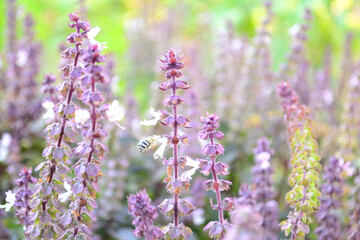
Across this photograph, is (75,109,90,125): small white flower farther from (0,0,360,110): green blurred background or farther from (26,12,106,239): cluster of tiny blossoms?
(0,0,360,110): green blurred background

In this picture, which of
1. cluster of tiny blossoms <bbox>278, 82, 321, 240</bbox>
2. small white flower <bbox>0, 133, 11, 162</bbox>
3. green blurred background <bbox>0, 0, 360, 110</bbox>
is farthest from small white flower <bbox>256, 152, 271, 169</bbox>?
green blurred background <bbox>0, 0, 360, 110</bbox>

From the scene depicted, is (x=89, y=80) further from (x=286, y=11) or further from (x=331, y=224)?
(x=286, y=11)

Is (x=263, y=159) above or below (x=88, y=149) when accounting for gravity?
above

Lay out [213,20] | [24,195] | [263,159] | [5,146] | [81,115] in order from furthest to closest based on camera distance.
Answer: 1. [213,20]
2. [5,146]
3. [263,159]
4. [24,195]
5. [81,115]

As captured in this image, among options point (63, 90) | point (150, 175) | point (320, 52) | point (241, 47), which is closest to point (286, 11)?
point (320, 52)

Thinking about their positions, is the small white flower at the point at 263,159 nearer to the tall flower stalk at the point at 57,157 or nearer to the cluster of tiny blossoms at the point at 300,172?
the cluster of tiny blossoms at the point at 300,172

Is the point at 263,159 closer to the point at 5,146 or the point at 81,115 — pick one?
the point at 81,115

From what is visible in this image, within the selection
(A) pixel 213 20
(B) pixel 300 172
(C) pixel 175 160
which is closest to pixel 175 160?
(C) pixel 175 160
